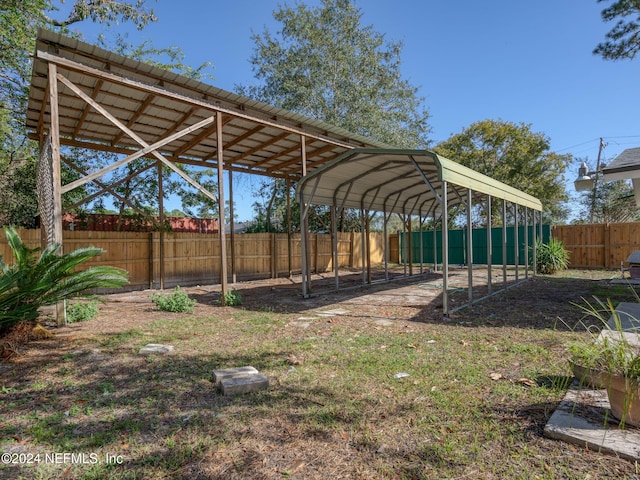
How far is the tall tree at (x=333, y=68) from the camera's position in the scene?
16734mm

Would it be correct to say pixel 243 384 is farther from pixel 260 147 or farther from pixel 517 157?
pixel 517 157

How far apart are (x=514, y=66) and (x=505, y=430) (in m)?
14.3

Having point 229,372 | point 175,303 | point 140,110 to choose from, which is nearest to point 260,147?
point 140,110

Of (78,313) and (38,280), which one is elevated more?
(38,280)

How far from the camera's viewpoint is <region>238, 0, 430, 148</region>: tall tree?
16734mm

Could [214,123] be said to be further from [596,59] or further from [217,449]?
[596,59]

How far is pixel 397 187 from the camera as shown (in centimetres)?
996

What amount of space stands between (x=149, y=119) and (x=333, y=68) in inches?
453

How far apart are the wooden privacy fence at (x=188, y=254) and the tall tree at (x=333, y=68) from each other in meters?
6.78

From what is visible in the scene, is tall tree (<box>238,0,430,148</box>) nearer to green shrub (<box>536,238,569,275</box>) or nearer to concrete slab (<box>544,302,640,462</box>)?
green shrub (<box>536,238,569,275</box>)

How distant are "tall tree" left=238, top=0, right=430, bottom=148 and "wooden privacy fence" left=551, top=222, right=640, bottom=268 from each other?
8316mm

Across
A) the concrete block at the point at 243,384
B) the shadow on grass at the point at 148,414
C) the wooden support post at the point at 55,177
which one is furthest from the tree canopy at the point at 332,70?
the concrete block at the point at 243,384

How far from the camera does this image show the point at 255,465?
1.95m

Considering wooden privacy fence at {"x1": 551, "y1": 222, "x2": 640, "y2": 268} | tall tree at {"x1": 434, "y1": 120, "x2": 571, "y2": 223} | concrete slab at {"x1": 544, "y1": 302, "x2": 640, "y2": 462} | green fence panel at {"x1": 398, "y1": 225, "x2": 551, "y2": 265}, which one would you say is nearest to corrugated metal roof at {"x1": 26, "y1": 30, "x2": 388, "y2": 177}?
green fence panel at {"x1": 398, "y1": 225, "x2": 551, "y2": 265}
